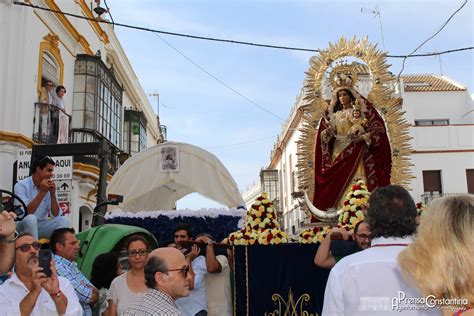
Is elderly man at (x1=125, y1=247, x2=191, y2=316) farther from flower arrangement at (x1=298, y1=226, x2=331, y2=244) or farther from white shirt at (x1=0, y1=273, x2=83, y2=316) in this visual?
flower arrangement at (x1=298, y1=226, x2=331, y2=244)

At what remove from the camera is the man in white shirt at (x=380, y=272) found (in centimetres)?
218

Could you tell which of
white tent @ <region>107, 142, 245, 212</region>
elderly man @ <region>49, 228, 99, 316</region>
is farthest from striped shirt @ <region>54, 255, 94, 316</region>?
white tent @ <region>107, 142, 245, 212</region>

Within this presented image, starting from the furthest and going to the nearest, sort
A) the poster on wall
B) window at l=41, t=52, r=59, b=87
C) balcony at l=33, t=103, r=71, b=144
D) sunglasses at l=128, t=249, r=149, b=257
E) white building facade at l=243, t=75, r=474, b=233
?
white building facade at l=243, t=75, r=474, b=233
window at l=41, t=52, r=59, b=87
balcony at l=33, t=103, r=71, b=144
the poster on wall
sunglasses at l=128, t=249, r=149, b=257

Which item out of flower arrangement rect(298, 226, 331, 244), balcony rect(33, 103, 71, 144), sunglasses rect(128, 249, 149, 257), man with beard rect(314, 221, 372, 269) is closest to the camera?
man with beard rect(314, 221, 372, 269)

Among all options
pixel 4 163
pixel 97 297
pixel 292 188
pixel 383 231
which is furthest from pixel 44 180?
pixel 292 188

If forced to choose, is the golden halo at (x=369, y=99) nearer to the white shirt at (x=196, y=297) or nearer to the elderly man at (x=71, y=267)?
the white shirt at (x=196, y=297)

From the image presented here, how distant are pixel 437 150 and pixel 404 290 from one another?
2014cm

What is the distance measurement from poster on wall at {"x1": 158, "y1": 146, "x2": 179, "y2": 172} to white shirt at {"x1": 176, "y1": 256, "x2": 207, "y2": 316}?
381 centimetres

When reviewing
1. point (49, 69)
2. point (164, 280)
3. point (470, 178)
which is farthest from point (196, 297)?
point (470, 178)

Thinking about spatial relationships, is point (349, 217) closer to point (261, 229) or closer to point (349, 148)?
point (261, 229)

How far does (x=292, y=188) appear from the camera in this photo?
26891 mm

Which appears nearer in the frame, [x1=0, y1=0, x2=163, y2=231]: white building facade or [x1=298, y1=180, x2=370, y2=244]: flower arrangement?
[x1=298, y1=180, x2=370, y2=244]: flower arrangement

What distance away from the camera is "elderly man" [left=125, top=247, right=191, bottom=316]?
254 centimetres

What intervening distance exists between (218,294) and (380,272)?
9.76 ft
